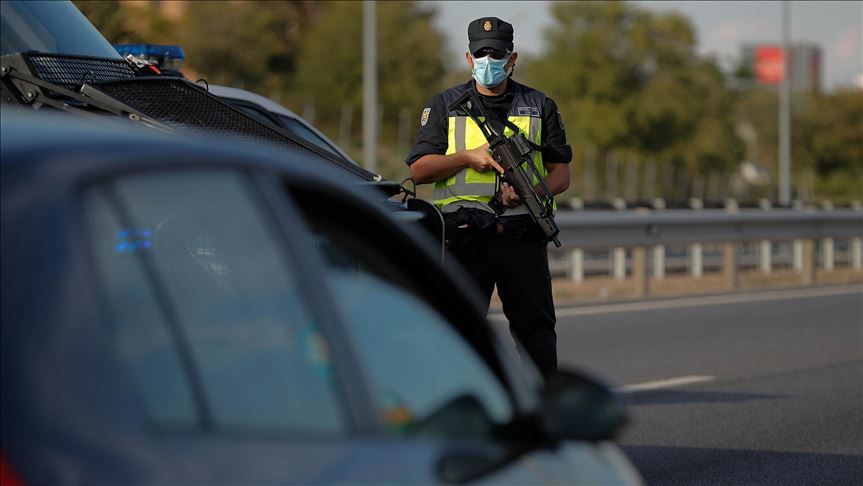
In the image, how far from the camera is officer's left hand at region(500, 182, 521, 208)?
6.38m

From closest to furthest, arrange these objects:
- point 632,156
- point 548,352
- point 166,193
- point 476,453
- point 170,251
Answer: point 166,193, point 476,453, point 170,251, point 548,352, point 632,156

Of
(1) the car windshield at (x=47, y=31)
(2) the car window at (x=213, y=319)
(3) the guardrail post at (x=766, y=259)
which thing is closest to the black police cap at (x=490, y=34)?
(1) the car windshield at (x=47, y=31)

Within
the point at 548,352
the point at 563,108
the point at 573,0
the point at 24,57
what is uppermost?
the point at 573,0

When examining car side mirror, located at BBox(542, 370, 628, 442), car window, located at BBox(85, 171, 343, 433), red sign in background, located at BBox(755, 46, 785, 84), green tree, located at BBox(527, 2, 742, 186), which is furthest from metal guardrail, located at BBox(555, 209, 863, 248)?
red sign in background, located at BBox(755, 46, 785, 84)

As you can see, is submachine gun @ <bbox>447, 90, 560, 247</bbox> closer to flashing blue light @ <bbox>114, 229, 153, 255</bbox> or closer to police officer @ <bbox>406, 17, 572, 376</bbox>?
police officer @ <bbox>406, 17, 572, 376</bbox>

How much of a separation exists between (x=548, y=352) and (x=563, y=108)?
6764cm

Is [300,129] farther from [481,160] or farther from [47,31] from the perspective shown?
[47,31]

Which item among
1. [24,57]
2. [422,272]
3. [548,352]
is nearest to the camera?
[422,272]

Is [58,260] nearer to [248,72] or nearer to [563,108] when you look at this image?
[248,72]

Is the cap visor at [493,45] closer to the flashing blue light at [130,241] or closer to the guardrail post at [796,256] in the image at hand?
the flashing blue light at [130,241]

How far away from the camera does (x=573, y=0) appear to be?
76.8 m

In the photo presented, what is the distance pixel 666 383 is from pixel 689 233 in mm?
9112

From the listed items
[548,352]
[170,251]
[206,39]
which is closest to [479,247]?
[548,352]

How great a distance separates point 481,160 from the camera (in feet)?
21.0
